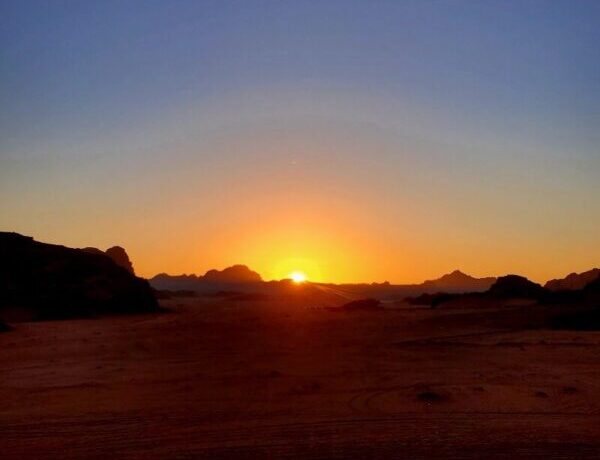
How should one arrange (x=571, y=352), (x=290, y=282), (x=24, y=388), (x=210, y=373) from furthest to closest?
1. (x=290, y=282)
2. (x=571, y=352)
3. (x=210, y=373)
4. (x=24, y=388)

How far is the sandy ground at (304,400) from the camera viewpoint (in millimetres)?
5730

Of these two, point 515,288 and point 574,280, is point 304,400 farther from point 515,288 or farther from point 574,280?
point 574,280

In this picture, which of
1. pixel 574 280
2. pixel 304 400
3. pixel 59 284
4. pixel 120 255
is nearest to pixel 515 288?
pixel 59 284

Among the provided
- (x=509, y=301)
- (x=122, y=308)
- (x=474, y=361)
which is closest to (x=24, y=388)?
(x=474, y=361)

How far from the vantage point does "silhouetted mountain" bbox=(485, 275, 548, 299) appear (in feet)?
126

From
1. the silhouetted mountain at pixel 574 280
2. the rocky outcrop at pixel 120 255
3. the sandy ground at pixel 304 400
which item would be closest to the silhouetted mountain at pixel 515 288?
the sandy ground at pixel 304 400

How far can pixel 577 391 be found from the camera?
320 inches

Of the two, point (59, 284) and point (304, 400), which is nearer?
point (304, 400)

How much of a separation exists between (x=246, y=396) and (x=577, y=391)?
4.61 metres

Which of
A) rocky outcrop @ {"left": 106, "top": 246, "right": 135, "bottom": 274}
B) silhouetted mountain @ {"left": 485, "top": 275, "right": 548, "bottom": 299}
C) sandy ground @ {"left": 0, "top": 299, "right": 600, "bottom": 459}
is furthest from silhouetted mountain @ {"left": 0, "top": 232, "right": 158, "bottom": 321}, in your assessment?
rocky outcrop @ {"left": 106, "top": 246, "right": 135, "bottom": 274}

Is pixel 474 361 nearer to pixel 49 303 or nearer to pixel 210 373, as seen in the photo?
pixel 210 373

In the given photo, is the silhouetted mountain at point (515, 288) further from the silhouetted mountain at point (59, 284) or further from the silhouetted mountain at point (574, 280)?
the silhouetted mountain at point (574, 280)

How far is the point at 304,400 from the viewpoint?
25.3 feet

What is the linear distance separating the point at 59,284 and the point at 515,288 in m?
28.7
